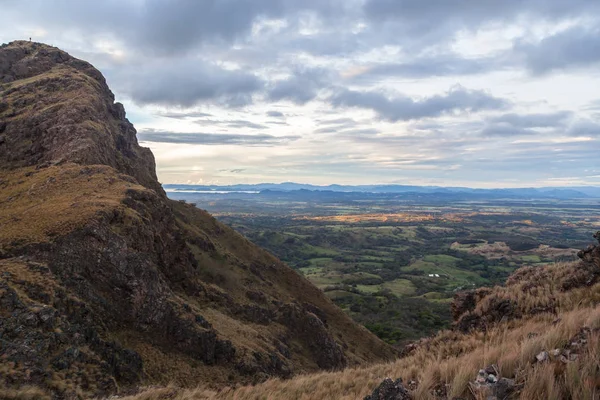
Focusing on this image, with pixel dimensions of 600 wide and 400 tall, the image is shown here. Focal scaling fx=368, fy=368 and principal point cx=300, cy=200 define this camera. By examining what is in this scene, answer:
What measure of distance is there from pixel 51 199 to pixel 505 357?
34145mm

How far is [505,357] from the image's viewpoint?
28.1 ft

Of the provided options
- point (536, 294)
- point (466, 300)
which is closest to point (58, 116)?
point (466, 300)

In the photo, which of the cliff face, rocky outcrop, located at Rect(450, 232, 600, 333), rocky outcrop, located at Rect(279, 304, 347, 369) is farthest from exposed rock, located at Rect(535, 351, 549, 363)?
rocky outcrop, located at Rect(279, 304, 347, 369)

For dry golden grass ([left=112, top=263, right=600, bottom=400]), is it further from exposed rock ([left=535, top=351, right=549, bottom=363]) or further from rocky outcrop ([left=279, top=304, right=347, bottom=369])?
rocky outcrop ([left=279, top=304, right=347, bottom=369])

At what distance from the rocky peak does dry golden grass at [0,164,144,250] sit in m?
3.64

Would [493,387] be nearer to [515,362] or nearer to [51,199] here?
[515,362]

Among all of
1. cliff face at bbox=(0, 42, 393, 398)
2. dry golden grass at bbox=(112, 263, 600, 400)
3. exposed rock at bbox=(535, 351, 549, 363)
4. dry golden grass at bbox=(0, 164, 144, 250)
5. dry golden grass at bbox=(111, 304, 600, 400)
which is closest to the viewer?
dry golden grass at bbox=(111, 304, 600, 400)

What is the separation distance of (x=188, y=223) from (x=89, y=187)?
28131 mm

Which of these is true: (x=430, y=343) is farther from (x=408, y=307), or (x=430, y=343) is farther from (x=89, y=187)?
(x=408, y=307)

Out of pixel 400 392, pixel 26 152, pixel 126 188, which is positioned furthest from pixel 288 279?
pixel 400 392

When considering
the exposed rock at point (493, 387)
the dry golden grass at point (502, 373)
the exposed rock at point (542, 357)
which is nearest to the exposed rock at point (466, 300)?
the dry golden grass at point (502, 373)

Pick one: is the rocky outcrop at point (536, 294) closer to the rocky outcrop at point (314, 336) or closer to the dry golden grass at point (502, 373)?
the dry golden grass at point (502, 373)

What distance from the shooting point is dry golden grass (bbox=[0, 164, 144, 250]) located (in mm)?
24756

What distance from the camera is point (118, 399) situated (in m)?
14.2
